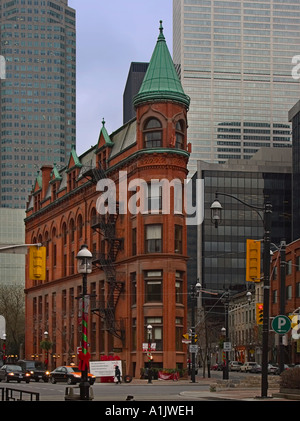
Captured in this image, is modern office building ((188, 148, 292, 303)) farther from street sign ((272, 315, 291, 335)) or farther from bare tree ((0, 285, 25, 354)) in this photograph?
street sign ((272, 315, 291, 335))

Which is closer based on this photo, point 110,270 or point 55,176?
point 110,270

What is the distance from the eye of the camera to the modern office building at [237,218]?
584 feet

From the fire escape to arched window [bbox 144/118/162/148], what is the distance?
8.33m

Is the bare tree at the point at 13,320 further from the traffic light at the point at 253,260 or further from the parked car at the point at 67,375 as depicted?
the traffic light at the point at 253,260

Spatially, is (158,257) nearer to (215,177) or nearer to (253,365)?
(253,365)

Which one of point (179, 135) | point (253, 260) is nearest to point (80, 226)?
point (179, 135)

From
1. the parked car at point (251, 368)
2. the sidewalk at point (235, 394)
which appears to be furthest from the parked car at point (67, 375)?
the parked car at point (251, 368)

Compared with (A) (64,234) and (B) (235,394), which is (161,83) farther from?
(B) (235,394)

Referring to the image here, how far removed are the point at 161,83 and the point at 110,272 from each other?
18572 millimetres

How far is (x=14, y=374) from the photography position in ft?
214

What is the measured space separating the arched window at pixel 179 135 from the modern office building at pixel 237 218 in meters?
104

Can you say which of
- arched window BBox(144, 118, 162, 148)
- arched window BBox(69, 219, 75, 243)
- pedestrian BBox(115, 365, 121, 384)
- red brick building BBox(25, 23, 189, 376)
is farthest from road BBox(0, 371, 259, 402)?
arched window BBox(69, 219, 75, 243)
